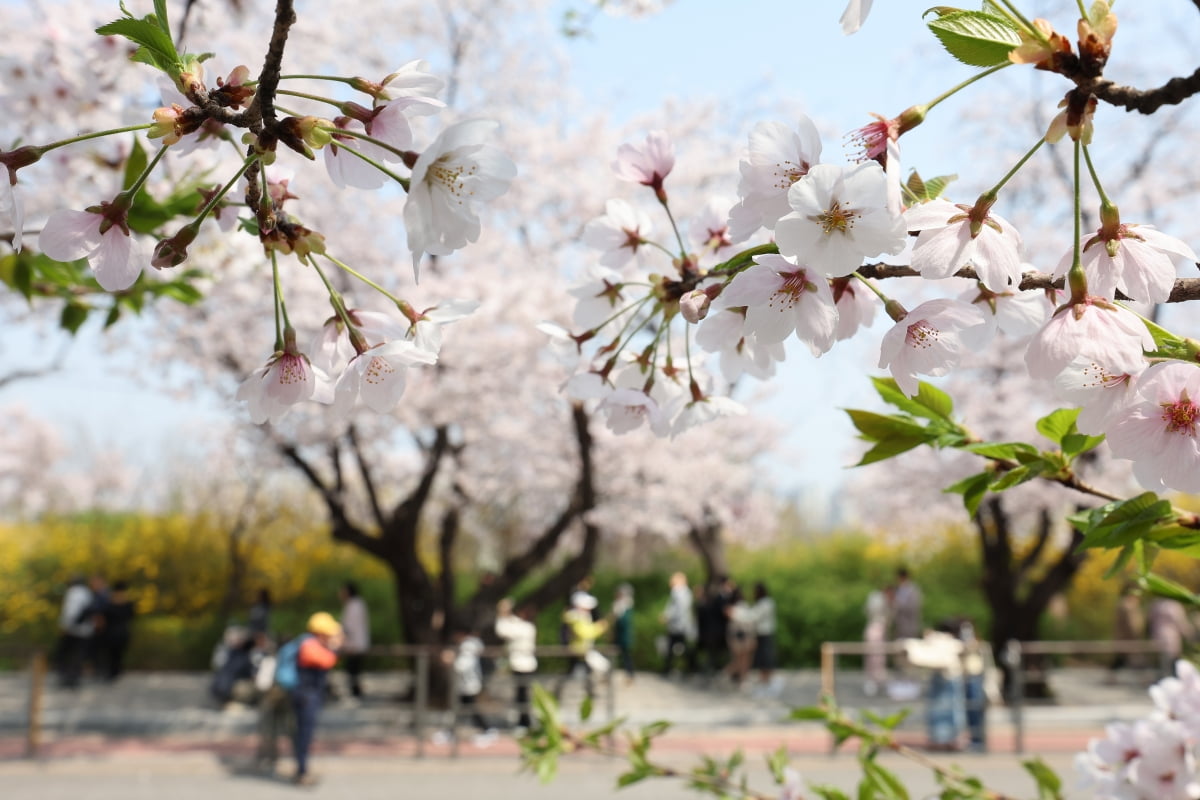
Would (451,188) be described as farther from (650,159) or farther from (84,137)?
(650,159)

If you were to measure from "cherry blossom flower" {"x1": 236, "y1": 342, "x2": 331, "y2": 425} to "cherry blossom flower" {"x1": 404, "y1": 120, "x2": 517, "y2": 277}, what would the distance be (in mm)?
229

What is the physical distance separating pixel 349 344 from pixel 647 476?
13.1 meters

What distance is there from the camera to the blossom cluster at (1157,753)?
4.47 feet

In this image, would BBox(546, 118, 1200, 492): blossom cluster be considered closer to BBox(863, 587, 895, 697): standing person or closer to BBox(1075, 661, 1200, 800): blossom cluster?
BBox(1075, 661, 1200, 800): blossom cluster

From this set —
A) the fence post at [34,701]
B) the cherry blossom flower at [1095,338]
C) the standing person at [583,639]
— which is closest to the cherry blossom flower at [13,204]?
the cherry blossom flower at [1095,338]

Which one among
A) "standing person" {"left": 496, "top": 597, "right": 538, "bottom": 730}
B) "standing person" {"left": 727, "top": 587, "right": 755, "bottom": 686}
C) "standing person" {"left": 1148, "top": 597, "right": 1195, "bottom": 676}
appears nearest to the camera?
"standing person" {"left": 496, "top": 597, "right": 538, "bottom": 730}

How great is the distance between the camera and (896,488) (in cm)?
1585

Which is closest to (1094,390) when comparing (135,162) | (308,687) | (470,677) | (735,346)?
(735,346)

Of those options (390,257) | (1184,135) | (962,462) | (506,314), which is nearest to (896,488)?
(962,462)

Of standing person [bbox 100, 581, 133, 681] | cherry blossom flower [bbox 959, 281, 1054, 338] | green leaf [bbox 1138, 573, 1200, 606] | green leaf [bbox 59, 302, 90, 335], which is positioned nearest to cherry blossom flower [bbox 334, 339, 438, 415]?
cherry blossom flower [bbox 959, 281, 1054, 338]

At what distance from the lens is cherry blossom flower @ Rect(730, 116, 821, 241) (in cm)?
71

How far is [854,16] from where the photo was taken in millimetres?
642

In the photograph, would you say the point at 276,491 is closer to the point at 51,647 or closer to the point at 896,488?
the point at 51,647

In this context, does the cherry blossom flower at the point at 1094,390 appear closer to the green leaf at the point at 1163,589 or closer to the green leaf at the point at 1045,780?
the green leaf at the point at 1163,589
